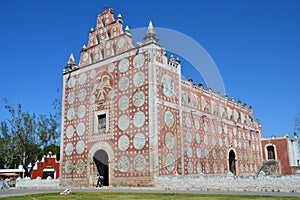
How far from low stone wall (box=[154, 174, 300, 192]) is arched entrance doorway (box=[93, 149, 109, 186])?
6.25 meters

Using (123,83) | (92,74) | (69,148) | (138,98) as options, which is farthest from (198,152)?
(92,74)

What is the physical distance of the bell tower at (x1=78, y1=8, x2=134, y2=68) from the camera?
2462 cm

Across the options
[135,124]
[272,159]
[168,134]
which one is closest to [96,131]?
[135,124]

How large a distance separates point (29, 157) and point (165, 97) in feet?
57.0

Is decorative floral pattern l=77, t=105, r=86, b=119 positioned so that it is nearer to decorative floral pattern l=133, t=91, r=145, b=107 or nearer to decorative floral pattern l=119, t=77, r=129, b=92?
decorative floral pattern l=119, t=77, r=129, b=92

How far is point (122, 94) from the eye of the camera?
2355 cm

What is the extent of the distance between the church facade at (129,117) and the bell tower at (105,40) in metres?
0.08

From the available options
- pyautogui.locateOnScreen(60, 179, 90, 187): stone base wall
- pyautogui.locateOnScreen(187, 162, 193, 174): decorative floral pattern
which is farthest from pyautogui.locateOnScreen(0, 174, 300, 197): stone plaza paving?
pyautogui.locateOnScreen(60, 179, 90, 187): stone base wall

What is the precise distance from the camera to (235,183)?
17.1m

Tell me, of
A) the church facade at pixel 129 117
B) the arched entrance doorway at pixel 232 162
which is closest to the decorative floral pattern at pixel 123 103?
the church facade at pixel 129 117

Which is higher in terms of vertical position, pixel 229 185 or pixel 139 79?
pixel 139 79

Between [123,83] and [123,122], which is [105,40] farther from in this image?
[123,122]

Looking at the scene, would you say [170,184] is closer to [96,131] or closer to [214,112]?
[96,131]

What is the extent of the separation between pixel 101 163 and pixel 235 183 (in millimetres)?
11589
